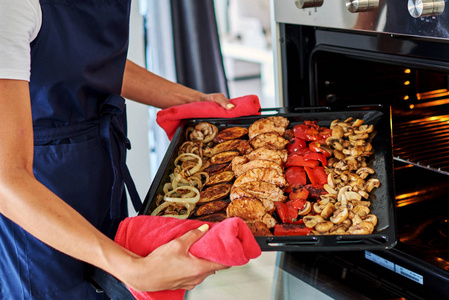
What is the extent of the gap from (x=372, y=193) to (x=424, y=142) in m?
0.37

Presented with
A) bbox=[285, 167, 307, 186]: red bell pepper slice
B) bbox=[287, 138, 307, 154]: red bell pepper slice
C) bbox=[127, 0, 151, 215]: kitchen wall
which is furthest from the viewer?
bbox=[127, 0, 151, 215]: kitchen wall

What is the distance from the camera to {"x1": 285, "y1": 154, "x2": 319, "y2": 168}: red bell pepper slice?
122cm

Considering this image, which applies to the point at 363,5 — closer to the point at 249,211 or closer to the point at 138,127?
the point at 249,211

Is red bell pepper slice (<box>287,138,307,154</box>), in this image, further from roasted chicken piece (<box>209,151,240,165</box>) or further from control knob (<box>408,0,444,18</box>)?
control knob (<box>408,0,444,18</box>)

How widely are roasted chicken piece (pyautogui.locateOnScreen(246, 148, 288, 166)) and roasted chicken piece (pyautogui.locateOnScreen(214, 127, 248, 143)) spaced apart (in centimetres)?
10

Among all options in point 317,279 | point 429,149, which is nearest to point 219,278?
point 317,279

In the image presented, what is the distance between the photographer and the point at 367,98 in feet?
4.93

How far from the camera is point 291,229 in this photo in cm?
101

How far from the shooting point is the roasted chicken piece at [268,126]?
4.46 feet

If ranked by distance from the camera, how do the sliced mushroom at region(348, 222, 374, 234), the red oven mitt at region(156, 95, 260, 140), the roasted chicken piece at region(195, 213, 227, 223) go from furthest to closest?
the red oven mitt at region(156, 95, 260, 140)
the roasted chicken piece at region(195, 213, 227, 223)
the sliced mushroom at region(348, 222, 374, 234)

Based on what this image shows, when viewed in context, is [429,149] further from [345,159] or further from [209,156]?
[209,156]

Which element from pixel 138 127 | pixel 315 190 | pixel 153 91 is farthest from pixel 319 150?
pixel 138 127

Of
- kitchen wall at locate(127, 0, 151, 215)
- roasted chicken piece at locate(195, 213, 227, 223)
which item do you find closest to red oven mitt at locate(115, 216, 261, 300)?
roasted chicken piece at locate(195, 213, 227, 223)

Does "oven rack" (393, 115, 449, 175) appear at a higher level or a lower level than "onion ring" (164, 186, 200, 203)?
higher
